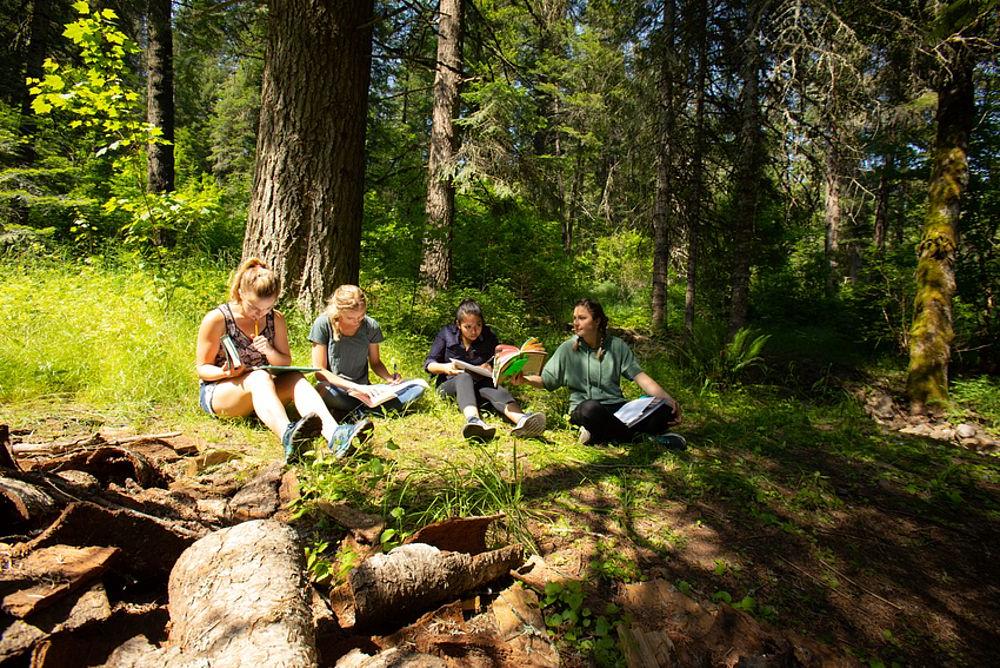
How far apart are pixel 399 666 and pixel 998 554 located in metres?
3.62

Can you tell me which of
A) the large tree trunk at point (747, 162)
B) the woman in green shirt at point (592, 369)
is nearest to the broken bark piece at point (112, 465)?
the woman in green shirt at point (592, 369)

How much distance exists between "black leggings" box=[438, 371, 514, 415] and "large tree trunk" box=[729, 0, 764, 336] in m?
4.96

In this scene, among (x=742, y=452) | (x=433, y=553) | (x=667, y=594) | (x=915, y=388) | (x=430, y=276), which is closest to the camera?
(x=433, y=553)

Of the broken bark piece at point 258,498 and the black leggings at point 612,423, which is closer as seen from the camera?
the broken bark piece at point 258,498

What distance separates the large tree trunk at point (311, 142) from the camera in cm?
461

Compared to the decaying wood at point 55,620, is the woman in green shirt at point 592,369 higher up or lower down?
higher up

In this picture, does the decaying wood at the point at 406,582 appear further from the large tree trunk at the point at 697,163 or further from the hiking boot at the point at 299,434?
the large tree trunk at the point at 697,163

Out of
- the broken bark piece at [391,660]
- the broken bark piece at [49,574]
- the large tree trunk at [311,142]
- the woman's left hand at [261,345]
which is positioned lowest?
the broken bark piece at [391,660]

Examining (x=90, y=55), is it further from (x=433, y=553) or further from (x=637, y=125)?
(x=637, y=125)

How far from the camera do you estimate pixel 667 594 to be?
2107 millimetres

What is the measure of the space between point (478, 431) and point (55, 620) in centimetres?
268

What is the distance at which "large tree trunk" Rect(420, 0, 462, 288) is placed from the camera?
8039 mm

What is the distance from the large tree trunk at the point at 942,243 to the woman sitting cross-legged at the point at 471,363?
223 inches

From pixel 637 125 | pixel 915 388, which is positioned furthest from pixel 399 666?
pixel 637 125
